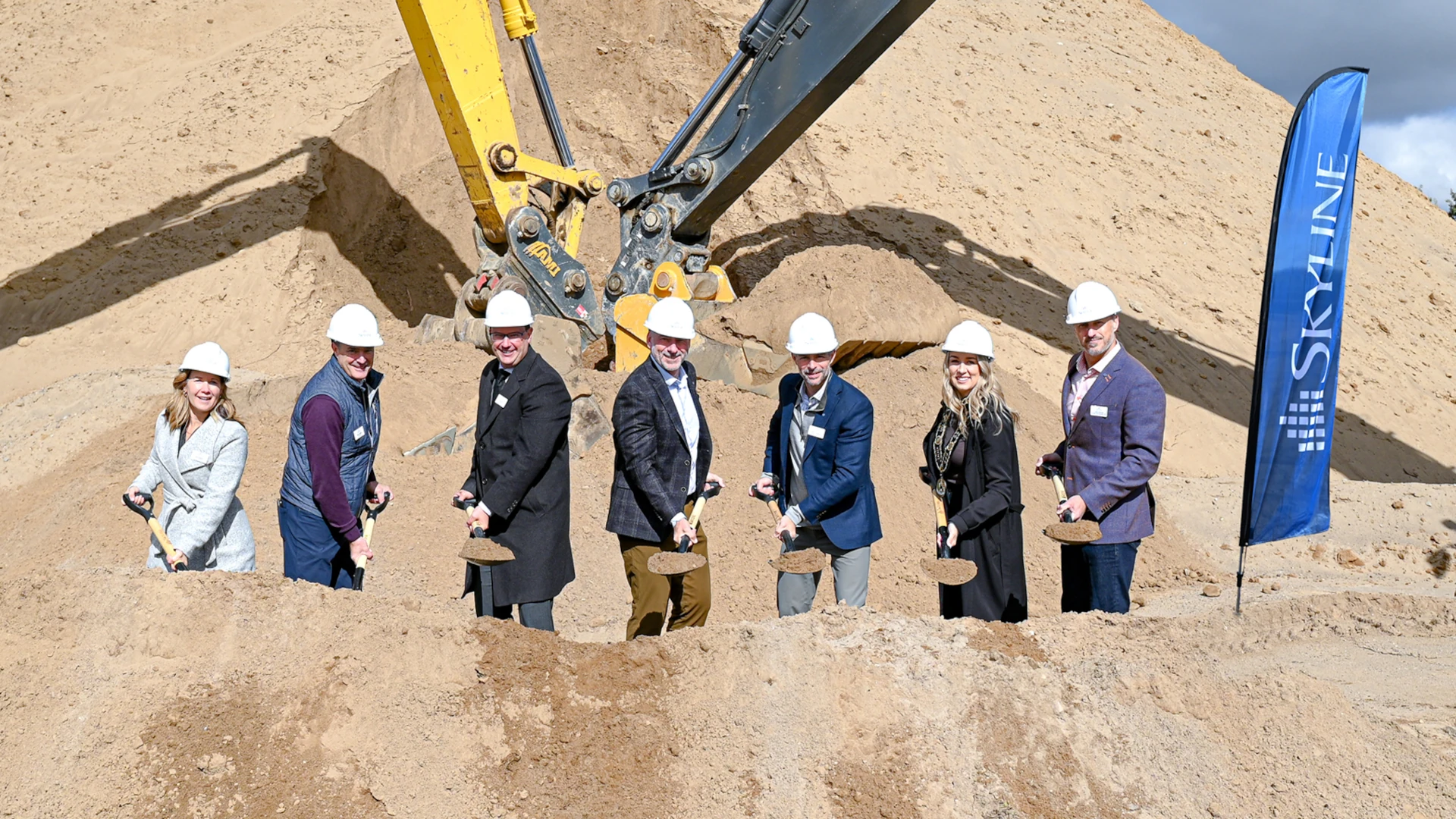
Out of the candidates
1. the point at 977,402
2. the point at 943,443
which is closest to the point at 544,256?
the point at 943,443

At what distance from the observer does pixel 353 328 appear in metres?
4.40

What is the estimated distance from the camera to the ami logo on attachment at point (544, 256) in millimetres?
9828

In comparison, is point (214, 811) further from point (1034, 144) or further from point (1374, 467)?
point (1034, 144)

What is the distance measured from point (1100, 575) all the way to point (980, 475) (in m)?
0.59

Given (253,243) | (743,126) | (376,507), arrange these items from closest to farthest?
(376,507), (743,126), (253,243)

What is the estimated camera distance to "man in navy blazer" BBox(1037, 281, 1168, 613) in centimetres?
431

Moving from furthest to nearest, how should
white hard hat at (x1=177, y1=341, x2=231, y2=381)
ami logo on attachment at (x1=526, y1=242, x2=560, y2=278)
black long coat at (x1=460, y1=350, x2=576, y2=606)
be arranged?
ami logo on attachment at (x1=526, y1=242, x2=560, y2=278), black long coat at (x1=460, y1=350, x2=576, y2=606), white hard hat at (x1=177, y1=341, x2=231, y2=381)

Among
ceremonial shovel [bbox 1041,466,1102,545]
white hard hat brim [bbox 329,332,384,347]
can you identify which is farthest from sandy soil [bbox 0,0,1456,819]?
white hard hat brim [bbox 329,332,384,347]

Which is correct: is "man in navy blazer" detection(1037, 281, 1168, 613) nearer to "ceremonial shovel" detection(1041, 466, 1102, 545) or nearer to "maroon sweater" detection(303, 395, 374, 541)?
"ceremonial shovel" detection(1041, 466, 1102, 545)

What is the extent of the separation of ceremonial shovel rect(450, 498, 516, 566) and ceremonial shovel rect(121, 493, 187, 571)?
1005 mm

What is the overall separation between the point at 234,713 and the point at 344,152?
11.4 metres

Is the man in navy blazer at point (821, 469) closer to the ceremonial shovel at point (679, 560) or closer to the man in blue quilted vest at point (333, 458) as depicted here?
the ceremonial shovel at point (679, 560)

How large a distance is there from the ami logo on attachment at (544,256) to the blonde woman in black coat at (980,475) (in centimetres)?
588

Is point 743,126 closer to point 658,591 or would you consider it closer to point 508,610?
point 658,591
